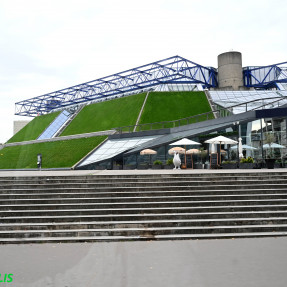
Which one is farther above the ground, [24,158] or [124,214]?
[24,158]

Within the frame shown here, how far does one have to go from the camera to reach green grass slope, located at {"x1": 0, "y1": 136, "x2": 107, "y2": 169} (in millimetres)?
32781

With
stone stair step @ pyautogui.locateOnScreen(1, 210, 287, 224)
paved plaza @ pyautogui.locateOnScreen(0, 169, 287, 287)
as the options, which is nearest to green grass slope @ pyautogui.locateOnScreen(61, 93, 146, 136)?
stone stair step @ pyautogui.locateOnScreen(1, 210, 287, 224)

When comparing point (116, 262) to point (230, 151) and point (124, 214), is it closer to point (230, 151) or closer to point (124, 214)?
point (124, 214)

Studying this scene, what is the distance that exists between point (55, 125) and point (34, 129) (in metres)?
5.51

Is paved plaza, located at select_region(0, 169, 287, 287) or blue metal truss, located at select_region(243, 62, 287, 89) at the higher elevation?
blue metal truss, located at select_region(243, 62, 287, 89)

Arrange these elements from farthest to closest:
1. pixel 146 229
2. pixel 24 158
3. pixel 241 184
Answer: pixel 24 158
pixel 241 184
pixel 146 229

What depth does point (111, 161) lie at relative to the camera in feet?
91.7

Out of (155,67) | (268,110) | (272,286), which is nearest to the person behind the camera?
(272,286)

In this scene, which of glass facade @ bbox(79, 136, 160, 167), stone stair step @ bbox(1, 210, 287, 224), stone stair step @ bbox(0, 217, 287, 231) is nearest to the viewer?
stone stair step @ bbox(0, 217, 287, 231)

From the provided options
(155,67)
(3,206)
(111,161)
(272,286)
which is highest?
(155,67)

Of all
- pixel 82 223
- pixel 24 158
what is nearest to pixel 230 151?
pixel 82 223

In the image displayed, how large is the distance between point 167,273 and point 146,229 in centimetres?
316

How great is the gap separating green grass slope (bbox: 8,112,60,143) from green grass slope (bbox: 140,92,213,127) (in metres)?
18.4

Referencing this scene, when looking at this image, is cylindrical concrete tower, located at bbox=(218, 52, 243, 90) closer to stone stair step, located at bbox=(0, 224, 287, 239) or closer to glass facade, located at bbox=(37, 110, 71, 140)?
glass facade, located at bbox=(37, 110, 71, 140)
